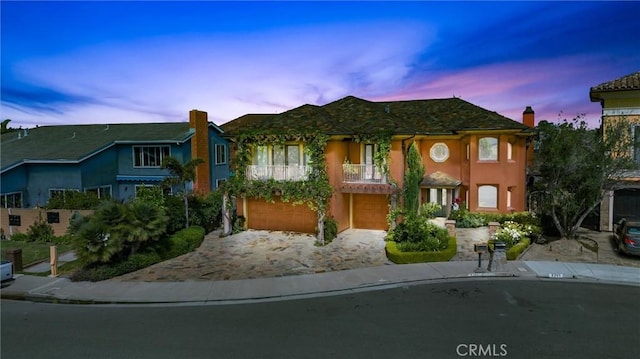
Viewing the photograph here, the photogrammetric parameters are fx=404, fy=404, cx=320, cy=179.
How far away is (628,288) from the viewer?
1335 centimetres

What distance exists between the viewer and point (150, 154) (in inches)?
1167

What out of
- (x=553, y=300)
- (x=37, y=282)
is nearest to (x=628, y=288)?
(x=553, y=300)

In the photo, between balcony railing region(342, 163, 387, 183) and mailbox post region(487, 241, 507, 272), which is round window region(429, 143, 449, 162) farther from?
mailbox post region(487, 241, 507, 272)

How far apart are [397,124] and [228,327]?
15.6m

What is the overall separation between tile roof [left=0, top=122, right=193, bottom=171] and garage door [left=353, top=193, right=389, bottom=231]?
14.0 m

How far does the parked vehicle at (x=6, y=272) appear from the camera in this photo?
14.3 meters

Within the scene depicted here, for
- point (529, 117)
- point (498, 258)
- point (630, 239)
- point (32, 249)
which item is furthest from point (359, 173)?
point (32, 249)

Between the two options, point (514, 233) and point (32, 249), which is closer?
point (514, 233)

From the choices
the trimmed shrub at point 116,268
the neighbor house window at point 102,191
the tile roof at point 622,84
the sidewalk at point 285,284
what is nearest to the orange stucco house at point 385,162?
the tile roof at point 622,84

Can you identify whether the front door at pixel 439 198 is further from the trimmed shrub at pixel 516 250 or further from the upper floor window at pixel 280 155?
the upper floor window at pixel 280 155

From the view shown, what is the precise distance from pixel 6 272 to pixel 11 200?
14.6 m

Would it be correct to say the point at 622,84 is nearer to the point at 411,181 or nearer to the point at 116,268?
the point at 411,181

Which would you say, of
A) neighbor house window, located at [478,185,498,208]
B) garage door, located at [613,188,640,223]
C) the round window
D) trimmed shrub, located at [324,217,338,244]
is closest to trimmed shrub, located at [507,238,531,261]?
neighbor house window, located at [478,185,498,208]

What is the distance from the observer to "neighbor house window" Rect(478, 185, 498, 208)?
81.3 ft
